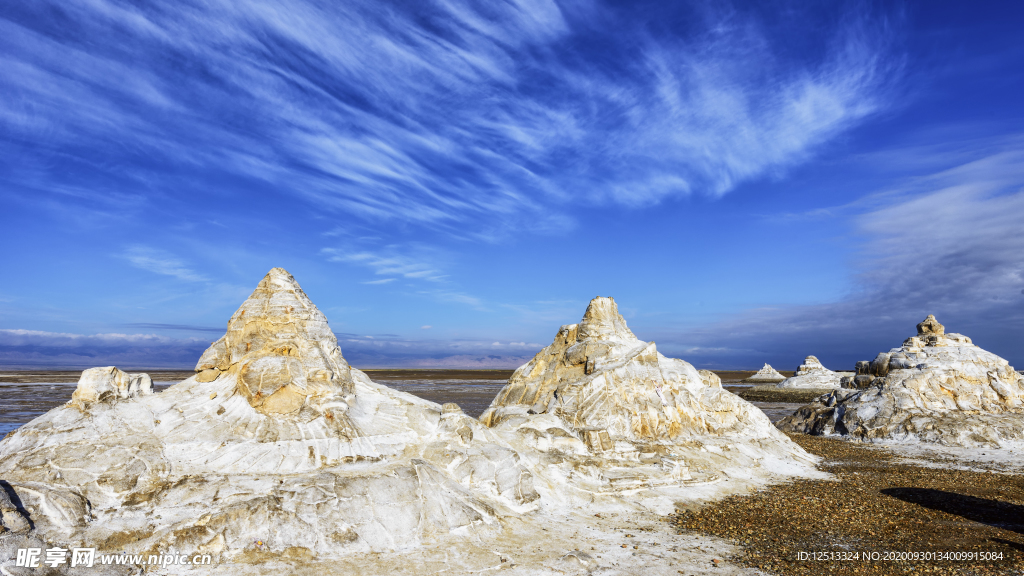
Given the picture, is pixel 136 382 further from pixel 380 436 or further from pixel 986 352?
pixel 986 352

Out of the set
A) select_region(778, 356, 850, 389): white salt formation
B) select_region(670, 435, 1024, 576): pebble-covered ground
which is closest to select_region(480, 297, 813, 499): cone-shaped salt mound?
select_region(670, 435, 1024, 576): pebble-covered ground

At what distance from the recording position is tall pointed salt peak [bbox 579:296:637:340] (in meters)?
18.9

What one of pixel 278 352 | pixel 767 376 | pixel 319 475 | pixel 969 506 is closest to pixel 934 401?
pixel 969 506

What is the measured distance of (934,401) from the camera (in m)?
23.2

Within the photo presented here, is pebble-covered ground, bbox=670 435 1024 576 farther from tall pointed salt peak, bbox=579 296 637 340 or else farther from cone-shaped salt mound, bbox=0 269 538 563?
tall pointed salt peak, bbox=579 296 637 340

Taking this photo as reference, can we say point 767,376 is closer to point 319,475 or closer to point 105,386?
point 319,475

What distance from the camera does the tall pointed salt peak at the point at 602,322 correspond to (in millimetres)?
18922

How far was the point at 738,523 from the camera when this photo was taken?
10852 millimetres

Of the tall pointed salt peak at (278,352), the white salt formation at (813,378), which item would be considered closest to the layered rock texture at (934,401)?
the tall pointed salt peak at (278,352)

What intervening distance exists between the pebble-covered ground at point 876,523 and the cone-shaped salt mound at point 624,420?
1648 mm

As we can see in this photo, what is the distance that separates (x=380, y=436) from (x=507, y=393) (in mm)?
8445

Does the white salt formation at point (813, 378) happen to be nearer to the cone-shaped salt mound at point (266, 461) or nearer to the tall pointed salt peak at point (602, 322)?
the tall pointed salt peak at point (602, 322)

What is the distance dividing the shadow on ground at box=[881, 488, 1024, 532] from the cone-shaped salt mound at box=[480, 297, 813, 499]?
10.0 ft

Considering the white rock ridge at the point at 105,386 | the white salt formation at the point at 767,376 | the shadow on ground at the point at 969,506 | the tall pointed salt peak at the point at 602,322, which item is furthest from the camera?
the white salt formation at the point at 767,376
